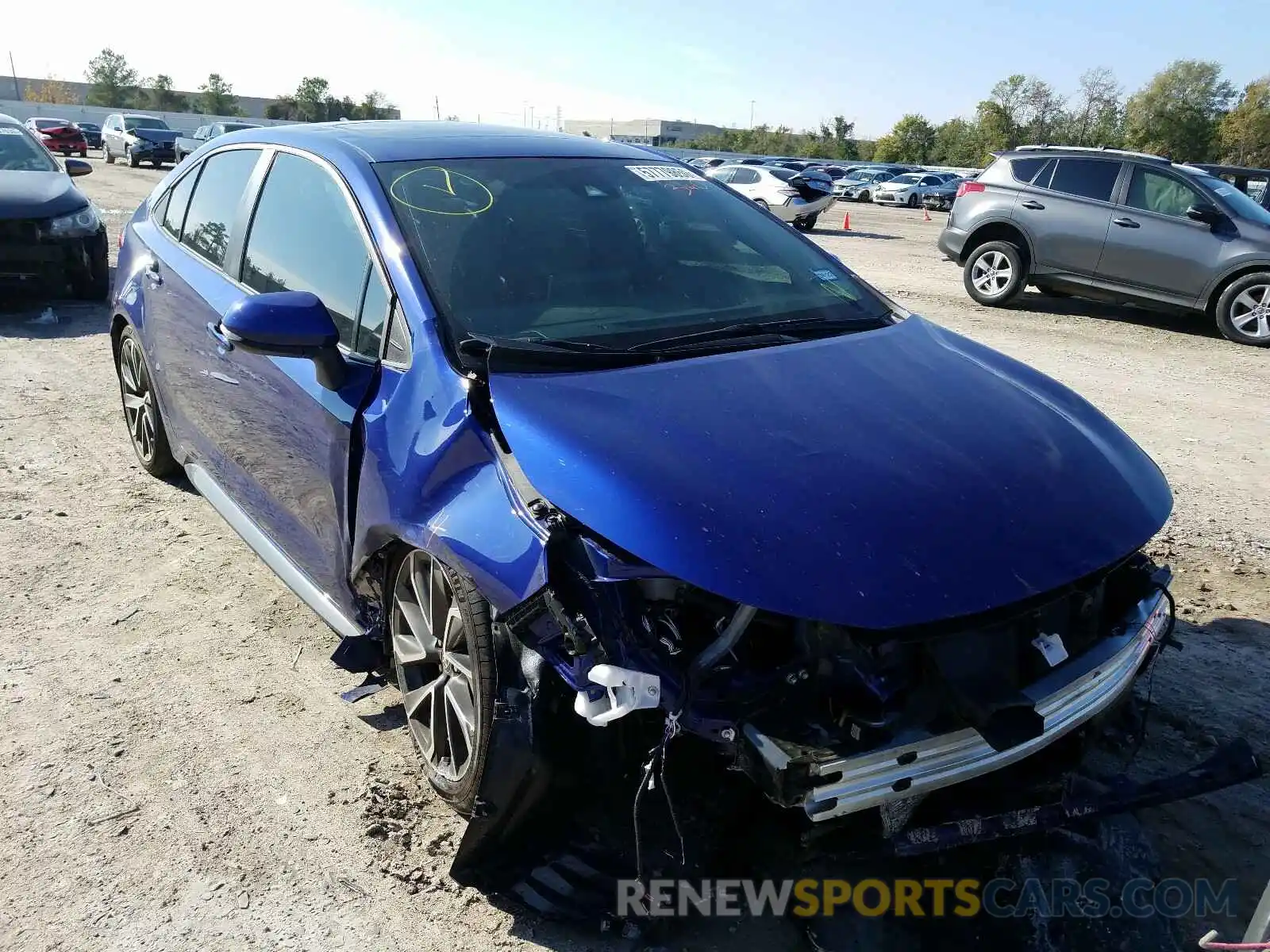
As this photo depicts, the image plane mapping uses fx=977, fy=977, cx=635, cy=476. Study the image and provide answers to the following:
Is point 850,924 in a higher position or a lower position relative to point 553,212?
lower

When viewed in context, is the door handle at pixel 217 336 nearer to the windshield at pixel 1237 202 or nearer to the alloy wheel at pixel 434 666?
the alloy wheel at pixel 434 666

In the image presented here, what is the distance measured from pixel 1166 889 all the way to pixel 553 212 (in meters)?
2.59

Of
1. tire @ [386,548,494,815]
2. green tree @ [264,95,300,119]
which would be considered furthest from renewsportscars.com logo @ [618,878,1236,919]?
green tree @ [264,95,300,119]

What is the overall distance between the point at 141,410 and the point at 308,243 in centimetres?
230

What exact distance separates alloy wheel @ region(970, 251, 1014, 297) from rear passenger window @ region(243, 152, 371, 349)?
379 inches

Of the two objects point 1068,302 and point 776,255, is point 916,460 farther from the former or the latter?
point 1068,302

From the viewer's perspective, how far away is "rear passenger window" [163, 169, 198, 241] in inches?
172

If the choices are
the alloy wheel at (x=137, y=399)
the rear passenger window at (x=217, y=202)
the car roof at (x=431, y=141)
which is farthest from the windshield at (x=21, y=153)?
the car roof at (x=431, y=141)

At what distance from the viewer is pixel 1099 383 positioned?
7.75 m

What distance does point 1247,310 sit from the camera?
9.84 metres

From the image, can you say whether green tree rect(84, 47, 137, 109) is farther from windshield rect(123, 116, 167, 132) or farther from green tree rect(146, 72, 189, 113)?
windshield rect(123, 116, 167, 132)

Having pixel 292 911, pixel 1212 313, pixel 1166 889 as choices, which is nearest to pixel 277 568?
pixel 292 911

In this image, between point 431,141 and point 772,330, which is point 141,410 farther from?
point 772,330

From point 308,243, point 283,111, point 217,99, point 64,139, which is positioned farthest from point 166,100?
point 308,243
